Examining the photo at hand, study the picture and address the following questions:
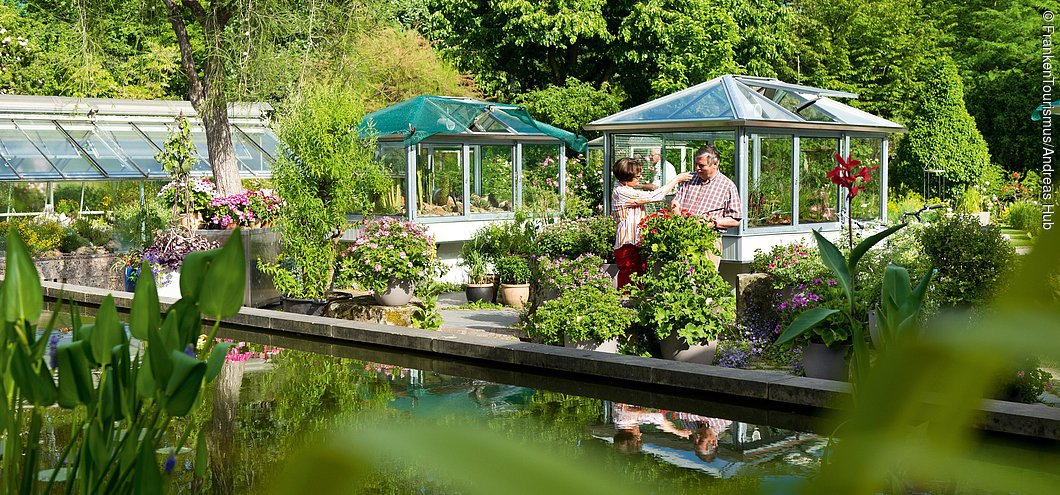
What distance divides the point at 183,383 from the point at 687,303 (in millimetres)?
7528

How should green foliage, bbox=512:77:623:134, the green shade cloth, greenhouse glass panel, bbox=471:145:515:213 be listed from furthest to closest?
green foliage, bbox=512:77:623:134, greenhouse glass panel, bbox=471:145:515:213, the green shade cloth

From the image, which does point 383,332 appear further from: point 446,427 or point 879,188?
point 446,427

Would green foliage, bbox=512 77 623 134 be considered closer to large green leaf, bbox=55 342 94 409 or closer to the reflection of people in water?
the reflection of people in water

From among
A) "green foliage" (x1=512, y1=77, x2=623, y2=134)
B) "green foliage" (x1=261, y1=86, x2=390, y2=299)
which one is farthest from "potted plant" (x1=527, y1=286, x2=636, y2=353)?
"green foliage" (x1=512, y1=77, x2=623, y2=134)

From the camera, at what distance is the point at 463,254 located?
48.8 feet

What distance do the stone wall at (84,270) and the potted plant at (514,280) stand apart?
639 cm

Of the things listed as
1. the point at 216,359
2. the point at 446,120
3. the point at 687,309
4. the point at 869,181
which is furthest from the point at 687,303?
the point at 446,120

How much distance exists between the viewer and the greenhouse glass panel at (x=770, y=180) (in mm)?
12648

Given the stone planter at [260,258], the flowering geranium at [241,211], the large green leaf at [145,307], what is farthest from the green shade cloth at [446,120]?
the large green leaf at [145,307]

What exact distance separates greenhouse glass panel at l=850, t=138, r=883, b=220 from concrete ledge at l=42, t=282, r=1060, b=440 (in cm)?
658

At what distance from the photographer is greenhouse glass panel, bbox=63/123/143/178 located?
22.8 m

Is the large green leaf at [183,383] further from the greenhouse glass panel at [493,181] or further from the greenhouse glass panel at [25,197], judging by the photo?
the greenhouse glass panel at [25,197]

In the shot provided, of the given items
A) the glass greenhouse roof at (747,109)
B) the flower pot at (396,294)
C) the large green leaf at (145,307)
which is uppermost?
the glass greenhouse roof at (747,109)

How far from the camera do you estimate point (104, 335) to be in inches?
51.3
